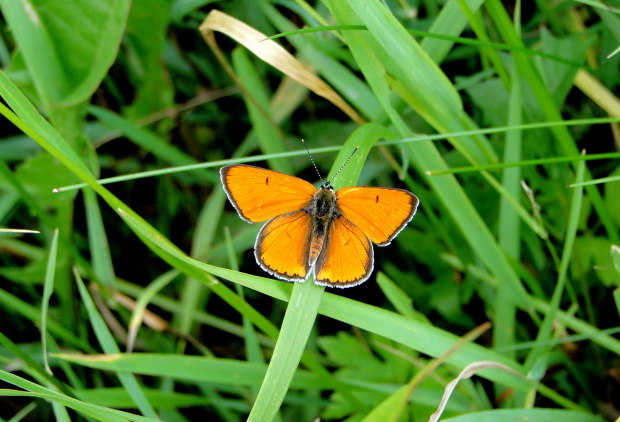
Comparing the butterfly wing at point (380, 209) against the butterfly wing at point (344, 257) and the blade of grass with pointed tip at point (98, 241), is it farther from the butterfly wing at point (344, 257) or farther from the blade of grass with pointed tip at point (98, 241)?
the blade of grass with pointed tip at point (98, 241)

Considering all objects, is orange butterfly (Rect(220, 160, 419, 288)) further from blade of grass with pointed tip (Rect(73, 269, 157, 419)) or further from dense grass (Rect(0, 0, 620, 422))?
blade of grass with pointed tip (Rect(73, 269, 157, 419))

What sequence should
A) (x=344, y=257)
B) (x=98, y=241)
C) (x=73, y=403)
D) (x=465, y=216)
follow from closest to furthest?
(x=73, y=403) < (x=344, y=257) < (x=465, y=216) < (x=98, y=241)

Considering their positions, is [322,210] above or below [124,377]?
above

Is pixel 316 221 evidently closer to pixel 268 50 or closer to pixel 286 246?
pixel 286 246

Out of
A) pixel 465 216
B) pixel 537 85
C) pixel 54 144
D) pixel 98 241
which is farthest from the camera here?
pixel 98 241

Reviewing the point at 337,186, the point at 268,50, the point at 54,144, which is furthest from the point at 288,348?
the point at 268,50

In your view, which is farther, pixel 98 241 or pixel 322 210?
pixel 98 241

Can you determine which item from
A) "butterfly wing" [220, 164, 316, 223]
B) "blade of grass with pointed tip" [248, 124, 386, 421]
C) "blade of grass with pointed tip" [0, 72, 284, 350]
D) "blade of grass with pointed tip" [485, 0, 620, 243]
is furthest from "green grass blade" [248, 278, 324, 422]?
"blade of grass with pointed tip" [485, 0, 620, 243]
